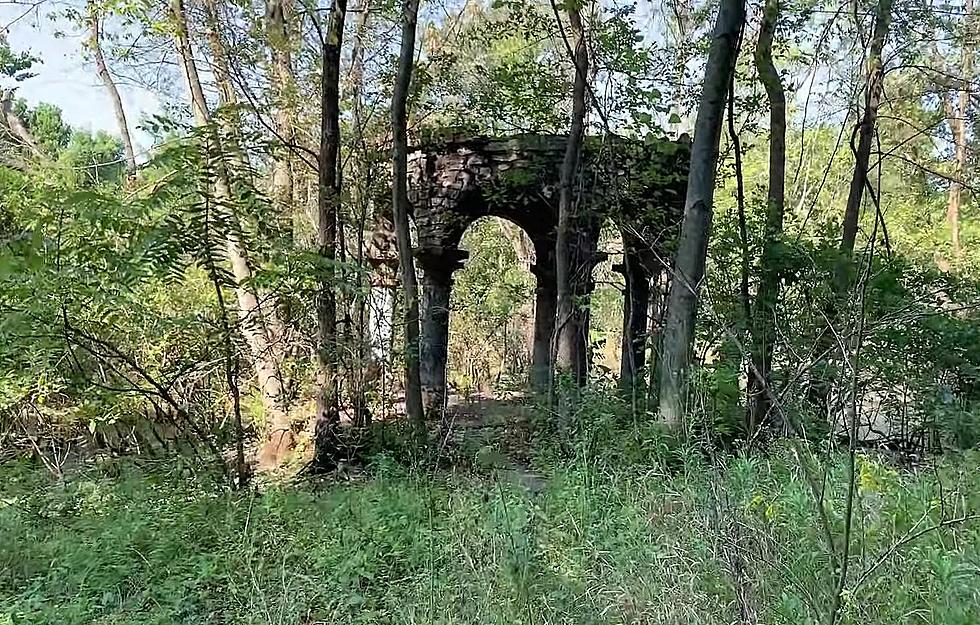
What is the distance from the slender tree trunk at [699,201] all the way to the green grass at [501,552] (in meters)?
0.78

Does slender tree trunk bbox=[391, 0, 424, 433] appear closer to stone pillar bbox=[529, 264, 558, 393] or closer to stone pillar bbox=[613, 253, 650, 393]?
stone pillar bbox=[613, 253, 650, 393]

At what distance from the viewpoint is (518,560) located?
2.66m

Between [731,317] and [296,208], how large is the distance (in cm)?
452

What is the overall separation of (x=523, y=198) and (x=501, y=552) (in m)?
5.21

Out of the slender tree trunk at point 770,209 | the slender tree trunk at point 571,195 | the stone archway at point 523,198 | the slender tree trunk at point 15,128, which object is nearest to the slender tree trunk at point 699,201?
the slender tree trunk at point 770,209

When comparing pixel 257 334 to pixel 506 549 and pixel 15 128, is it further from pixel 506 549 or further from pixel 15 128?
pixel 15 128

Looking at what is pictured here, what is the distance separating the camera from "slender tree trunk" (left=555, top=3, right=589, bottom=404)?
6148 mm

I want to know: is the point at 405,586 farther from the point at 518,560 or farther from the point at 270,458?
the point at 270,458

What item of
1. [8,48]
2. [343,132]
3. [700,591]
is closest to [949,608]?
[700,591]

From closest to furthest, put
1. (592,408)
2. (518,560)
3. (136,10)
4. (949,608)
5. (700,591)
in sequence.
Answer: (949,608) → (700,591) → (518,560) → (136,10) → (592,408)

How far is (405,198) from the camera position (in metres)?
5.64

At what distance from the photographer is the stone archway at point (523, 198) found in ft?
23.3

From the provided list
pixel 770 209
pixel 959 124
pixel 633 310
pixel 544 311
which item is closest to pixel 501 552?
pixel 770 209

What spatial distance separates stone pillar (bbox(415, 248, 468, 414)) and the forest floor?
11.4ft
